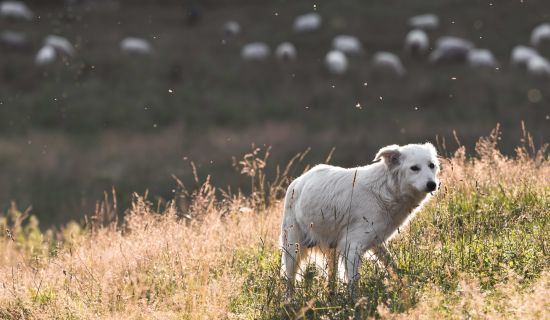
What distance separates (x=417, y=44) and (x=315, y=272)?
40229 millimetres

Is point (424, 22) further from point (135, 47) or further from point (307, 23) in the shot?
point (135, 47)

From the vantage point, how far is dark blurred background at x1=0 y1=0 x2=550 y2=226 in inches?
1436

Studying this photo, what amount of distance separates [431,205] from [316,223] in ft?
7.19

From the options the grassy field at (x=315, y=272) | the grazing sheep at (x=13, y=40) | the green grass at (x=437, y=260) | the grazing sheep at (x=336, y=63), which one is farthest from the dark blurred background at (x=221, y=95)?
the green grass at (x=437, y=260)

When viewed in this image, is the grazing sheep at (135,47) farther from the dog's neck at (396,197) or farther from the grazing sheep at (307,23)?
the dog's neck at (396,197)

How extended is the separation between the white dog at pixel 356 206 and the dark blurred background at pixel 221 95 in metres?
23.0

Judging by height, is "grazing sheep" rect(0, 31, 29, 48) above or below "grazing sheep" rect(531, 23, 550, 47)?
below

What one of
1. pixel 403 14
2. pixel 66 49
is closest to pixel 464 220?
pixel 66 49

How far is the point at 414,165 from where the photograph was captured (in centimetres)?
820

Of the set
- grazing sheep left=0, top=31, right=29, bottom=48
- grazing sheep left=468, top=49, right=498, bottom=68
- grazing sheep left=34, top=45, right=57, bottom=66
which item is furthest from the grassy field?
grazing sheep left=0, top=31, right=29, bottom=48

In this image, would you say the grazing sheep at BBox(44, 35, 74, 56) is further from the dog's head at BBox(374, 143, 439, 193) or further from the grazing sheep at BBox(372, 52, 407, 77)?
the dog's head at BBox(374, 143, 439, 193)

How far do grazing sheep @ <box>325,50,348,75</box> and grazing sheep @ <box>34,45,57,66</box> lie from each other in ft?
51.1

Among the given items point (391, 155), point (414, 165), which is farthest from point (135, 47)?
point (414, 165)

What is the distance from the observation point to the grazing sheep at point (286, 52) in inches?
1820
